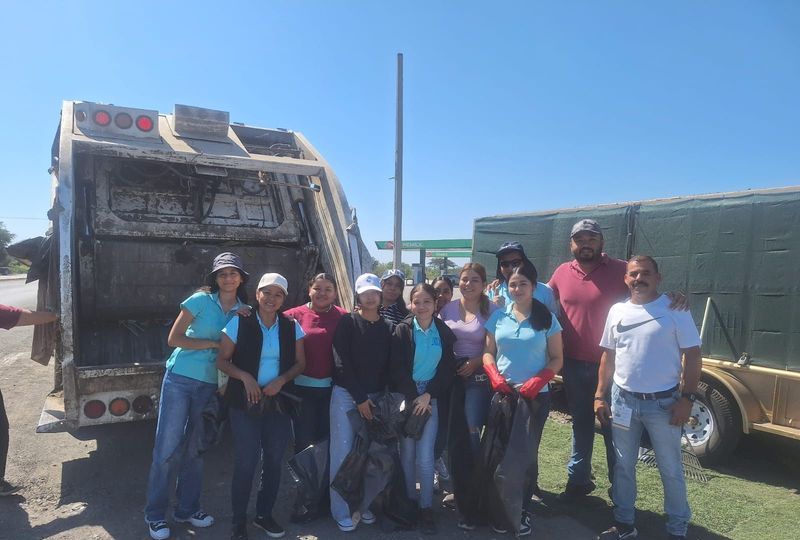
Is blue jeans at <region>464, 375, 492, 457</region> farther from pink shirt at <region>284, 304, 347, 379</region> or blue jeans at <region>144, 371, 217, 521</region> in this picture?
blue jeans at <region>144, 371, 217, 521</region>

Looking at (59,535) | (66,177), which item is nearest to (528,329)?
(59,535)

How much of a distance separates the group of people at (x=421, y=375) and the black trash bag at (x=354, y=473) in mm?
48

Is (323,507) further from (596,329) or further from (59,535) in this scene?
(596,329)

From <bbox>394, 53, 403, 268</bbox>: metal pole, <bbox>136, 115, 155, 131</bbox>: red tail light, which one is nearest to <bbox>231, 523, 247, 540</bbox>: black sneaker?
<bbox>136, 115, 155, 131</bbox>: red tail light

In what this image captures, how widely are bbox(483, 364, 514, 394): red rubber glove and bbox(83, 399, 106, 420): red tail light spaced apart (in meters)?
2.37

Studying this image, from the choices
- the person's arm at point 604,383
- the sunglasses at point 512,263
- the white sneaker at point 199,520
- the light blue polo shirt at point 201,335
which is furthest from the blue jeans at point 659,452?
the white sneaker at point 199,520

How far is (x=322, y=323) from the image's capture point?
11.1 ft

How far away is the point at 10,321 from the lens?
3350mm

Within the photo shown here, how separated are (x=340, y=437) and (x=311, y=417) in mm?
235

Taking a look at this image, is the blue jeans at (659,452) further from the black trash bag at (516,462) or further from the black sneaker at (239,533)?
the black sneaker at (239,533)

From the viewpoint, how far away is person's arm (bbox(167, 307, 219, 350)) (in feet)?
9.91

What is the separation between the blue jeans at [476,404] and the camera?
11.1 ft

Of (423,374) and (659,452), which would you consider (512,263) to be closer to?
(423,374)

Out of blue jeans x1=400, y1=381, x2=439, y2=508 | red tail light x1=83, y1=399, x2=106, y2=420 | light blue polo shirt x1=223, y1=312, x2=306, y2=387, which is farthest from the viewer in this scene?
red tail light x1=83, y1=399, x2=106, y2=420
